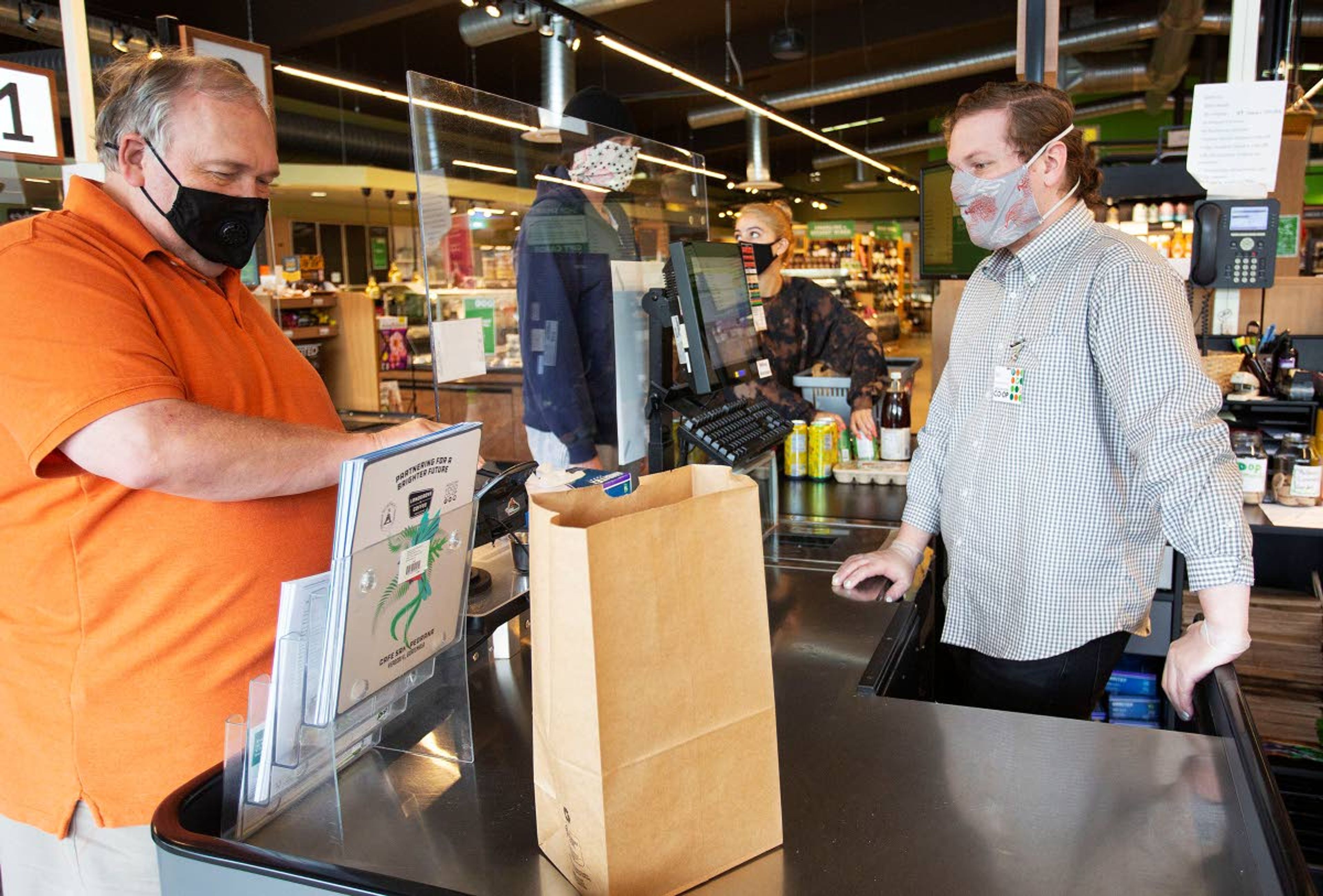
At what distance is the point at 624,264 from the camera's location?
255 centimetres

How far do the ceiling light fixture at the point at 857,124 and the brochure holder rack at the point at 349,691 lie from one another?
15637mm

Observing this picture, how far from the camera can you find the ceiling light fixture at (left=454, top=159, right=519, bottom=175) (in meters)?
2.30

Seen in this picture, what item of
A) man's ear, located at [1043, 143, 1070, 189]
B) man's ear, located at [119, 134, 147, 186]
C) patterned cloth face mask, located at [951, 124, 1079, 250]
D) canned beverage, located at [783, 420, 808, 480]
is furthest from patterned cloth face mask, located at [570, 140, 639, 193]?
man's ear, located at [119, 134, 147, 186]

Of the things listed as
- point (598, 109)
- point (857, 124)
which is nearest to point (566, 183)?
point (598, 109)

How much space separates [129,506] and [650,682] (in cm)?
80

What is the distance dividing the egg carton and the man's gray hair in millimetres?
2130

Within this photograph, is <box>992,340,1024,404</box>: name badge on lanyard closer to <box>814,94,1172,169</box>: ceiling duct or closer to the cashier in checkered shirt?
the cashier in checkered shirt

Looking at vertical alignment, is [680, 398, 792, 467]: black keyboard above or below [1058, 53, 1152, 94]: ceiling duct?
below

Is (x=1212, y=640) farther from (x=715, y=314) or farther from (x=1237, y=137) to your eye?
(x=1237, y=137)

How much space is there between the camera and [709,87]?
779cm

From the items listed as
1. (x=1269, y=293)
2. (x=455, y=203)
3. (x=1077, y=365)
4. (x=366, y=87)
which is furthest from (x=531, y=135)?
(x=366, y=87)

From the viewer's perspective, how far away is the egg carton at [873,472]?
9.89 ft

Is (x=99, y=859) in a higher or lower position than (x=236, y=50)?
lower

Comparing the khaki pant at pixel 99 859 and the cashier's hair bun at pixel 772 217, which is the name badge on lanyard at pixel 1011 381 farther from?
the cashier's hair bun at pixel 772 217
